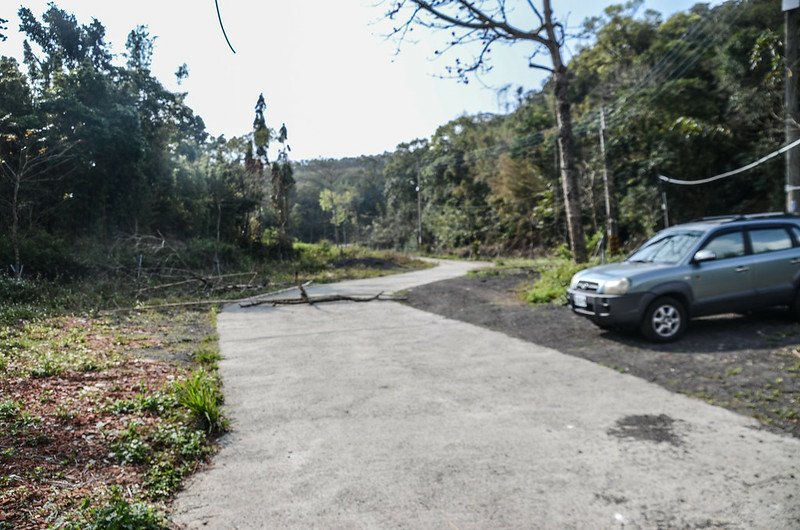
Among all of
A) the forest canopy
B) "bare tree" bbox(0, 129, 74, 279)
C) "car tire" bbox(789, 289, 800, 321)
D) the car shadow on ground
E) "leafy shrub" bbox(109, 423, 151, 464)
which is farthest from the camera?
the forest canopy

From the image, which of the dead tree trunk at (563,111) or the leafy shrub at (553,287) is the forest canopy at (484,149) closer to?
the dead tree trunk at (563,111)

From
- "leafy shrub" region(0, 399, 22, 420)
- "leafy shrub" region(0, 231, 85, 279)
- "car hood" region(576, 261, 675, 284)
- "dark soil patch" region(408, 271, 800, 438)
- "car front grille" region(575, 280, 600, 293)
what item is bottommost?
"dark soil patch" region(408, 271, 800, 438)

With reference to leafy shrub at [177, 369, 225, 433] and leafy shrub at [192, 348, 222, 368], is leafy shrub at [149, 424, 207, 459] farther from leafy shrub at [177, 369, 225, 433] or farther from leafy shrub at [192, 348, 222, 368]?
leafy shrub at [192, 348, 222, 368]

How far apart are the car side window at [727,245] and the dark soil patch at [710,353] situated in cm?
116

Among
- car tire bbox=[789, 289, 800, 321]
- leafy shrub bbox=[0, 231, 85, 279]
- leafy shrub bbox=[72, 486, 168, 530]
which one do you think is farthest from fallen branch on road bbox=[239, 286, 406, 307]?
leafy shrub bbox=[72, 486, 168, 530]

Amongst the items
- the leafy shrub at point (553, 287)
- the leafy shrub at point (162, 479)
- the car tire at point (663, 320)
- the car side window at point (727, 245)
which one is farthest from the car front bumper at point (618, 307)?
the leafy shrub at point (162, 479)

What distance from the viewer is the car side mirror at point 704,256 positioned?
298 inches

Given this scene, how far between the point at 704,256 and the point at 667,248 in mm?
840

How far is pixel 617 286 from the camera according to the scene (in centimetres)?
765

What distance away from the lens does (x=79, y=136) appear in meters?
21.8

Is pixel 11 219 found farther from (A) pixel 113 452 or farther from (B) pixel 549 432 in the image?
(B) pixel 549 432

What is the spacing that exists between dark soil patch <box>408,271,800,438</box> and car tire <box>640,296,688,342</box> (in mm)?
149

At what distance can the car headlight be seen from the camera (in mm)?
7574

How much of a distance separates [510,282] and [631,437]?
1397cm
